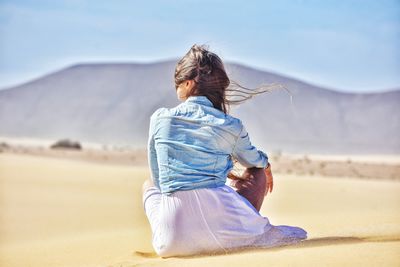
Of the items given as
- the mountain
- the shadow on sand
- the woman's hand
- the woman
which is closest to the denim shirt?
the woman

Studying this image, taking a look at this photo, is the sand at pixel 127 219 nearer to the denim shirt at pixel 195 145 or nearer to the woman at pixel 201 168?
the woman at pixel 201 168

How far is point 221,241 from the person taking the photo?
452 cm

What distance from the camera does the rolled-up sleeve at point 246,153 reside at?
4516 mm

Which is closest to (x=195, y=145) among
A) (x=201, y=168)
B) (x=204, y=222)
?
(x=201, y=168)

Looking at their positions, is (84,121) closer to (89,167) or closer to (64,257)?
(89,167)

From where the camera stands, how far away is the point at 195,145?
444cm

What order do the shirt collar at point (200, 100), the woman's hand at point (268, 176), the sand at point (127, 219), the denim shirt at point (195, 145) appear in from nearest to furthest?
the sand at point (127, 219) < the denim shirt at point (195, 145) < the shirt collar at point (200, 100) < the woman's hand at point (268, 176)

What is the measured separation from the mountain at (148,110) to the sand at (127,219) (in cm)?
5219

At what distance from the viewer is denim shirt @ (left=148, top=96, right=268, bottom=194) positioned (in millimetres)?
4441

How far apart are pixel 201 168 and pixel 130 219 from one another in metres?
6.12

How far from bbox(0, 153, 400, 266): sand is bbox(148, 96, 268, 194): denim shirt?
468 mm

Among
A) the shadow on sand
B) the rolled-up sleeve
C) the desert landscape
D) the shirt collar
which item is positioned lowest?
the desert landscape

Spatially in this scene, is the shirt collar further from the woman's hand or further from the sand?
the sand

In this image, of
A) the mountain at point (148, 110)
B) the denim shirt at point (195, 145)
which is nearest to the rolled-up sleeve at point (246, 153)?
the denim shirt at point (195, 145)
